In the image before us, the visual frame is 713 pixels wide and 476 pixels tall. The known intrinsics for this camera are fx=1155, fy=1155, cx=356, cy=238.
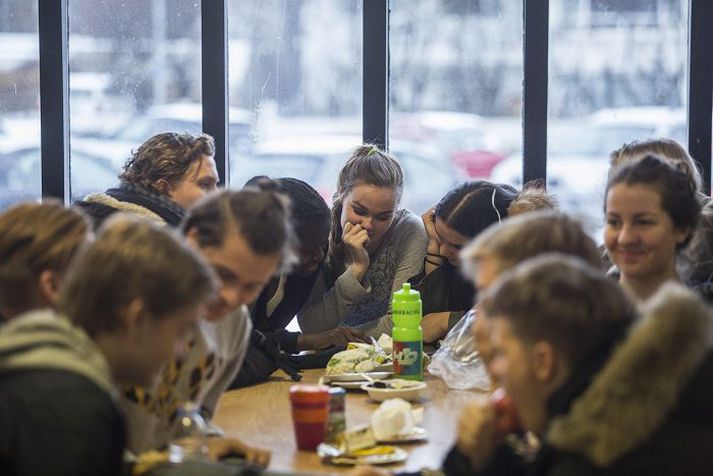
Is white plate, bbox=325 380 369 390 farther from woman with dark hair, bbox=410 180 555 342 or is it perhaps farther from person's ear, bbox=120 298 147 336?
person's ear, bbox=120 298 147 336

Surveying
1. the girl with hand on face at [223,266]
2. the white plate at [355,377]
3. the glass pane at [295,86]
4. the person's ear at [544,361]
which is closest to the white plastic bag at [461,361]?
the white plate at [355,377]

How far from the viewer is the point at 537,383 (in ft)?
5.96

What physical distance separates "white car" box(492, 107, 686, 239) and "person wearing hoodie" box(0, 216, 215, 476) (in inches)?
144

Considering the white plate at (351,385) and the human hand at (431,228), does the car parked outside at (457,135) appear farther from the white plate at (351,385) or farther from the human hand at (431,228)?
the white plate at (351,385)

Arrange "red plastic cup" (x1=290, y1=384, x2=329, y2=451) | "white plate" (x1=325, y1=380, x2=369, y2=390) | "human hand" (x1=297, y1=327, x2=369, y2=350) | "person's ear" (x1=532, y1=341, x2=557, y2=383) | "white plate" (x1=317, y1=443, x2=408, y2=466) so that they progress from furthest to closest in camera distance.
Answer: "human hand" (x1=297, y1=327, x2=369, y2=350) < "white plate" (x1=325, y1=380, x2=369, y2=390) < "red plastic cup" (x1=290, y1=384, x2=329, y2=451) < "white plate" (x1=317, y1=443, x2=408, y2=466) < "person's ear" (x1=532, y1=341, x2=557, y2=383)

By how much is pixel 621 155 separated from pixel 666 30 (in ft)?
5.43

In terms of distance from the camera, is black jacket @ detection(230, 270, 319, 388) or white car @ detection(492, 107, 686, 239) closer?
black jacket @ detection(230, 270, 319, 388)

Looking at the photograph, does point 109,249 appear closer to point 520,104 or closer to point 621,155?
point 621,155

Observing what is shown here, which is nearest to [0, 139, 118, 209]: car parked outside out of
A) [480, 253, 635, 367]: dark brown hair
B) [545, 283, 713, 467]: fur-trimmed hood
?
[480, 253, 635, 367]: dark brown hair

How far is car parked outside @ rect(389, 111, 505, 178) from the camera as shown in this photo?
5.46 meters

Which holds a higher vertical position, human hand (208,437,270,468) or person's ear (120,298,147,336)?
person's ear (120,298,147,336)

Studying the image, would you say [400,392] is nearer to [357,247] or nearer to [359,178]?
[357,247]

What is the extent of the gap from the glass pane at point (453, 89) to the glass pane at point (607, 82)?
0.20 m

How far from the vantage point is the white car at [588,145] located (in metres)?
5.37
